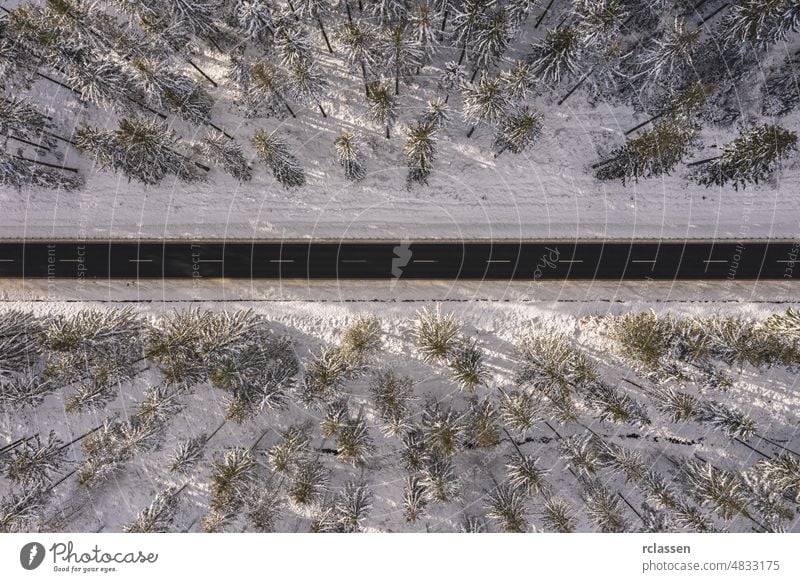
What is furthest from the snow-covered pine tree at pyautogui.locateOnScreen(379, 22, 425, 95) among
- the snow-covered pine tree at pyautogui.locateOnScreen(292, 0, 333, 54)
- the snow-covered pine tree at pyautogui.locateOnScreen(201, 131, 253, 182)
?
the snow-covered pine tree at pyautogui.locateOnScreen(201, 131, 253, 182)

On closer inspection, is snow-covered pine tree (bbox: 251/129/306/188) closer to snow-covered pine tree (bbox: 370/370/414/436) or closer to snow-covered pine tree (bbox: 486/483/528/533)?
snow-covered pine tree (bbox: 370/370/414/436)

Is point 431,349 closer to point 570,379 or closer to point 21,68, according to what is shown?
point 570,379

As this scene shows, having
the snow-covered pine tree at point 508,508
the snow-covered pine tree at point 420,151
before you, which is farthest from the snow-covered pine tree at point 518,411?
the snow-covered pine tree at point 420,151

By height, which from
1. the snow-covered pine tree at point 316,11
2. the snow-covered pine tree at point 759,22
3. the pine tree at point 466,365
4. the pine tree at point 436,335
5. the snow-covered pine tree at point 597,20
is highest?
the snow-covered pine tree at point 759,22

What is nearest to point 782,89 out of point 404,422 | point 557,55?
point 557,55

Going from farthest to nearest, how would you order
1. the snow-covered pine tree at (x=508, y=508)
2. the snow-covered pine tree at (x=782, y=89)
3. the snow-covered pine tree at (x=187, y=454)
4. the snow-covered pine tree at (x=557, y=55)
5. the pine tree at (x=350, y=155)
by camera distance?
1. the snow-covered pine tree at (x=782, y=89)
2. the snow-covered pine tree at (x=187, y=454)
3. the snow-covered pine tree at (x=508, y=508)
4. the pine tree at (x=350, y=155)
5. the snow-covered pine tree at (x=557, y=55)

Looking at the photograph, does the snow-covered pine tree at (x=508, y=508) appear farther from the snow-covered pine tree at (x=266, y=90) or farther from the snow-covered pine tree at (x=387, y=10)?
the snow-covered pine tree at (x=387, y=10)

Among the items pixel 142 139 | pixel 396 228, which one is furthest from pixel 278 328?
pixel 142 139
